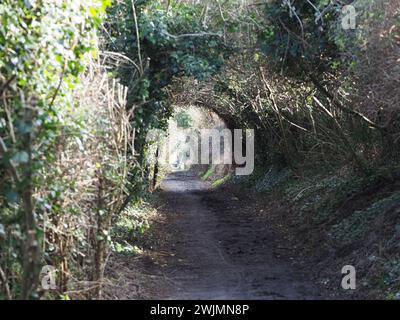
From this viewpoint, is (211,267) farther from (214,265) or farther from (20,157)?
(20,157)

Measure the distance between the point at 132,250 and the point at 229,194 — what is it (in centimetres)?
1486

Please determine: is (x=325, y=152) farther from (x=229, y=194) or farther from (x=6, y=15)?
(x=6, y=15)

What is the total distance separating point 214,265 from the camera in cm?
1062

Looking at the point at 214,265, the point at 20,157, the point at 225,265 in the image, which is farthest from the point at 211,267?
the point at 20,157

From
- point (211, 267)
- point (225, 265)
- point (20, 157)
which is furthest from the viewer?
point (225, 265)

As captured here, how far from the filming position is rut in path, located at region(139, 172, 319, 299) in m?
8.54

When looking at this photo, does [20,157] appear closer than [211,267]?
Yes

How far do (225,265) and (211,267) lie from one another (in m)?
0.31

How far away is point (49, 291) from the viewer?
6.42m

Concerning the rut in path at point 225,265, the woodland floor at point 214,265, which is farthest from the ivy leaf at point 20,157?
the rut in path at point 225,265

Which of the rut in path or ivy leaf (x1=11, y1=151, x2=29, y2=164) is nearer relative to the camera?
ivy leaf (x1=11, y1=151, x2=29, y2=164)

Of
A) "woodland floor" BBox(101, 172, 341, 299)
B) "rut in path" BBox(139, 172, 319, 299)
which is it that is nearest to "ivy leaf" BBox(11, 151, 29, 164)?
"woodland floor" BBox(101, 172, 341, 299)

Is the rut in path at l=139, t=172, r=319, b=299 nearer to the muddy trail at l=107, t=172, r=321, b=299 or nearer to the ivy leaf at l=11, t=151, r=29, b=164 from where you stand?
the muddy trail at l=107, t=172, r=321, b=299

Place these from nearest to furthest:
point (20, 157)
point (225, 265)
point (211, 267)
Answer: point (20, 157), point (211, 267), point (225, 265)
